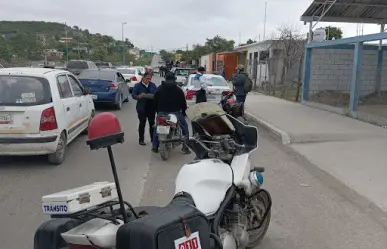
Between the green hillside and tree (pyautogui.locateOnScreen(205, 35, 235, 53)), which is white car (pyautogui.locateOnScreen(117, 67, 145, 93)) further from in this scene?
tree (pyautogui.locateOnScreen(205, 35, 235, 53))

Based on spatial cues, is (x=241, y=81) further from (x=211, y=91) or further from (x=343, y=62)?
(x=343, y=62)

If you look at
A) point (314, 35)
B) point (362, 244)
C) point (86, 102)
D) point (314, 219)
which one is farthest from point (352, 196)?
point (314, 35)

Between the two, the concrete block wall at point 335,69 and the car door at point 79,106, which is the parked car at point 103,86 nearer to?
the car door at point 79,106

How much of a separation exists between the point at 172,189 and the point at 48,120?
243 cm

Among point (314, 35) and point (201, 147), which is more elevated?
point (314, 35)

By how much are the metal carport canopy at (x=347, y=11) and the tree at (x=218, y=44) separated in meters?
50.9

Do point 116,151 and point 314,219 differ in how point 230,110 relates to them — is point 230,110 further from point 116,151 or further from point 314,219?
point 116,151

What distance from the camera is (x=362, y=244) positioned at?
4.41 meters

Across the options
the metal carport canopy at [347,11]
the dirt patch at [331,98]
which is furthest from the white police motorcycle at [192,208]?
the dirt patch at [331,98]

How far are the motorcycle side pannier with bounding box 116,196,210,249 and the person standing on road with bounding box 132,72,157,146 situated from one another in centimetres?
613

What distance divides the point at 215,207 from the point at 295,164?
5.03 metres

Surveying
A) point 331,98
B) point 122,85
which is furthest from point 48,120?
point 331,98

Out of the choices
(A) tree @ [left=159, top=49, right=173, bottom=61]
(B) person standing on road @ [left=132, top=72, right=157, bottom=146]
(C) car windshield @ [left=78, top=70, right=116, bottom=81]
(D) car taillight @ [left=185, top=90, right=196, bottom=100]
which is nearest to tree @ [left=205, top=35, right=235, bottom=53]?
(A) tree @ [left=159, top=49, right=173, bottom=61]

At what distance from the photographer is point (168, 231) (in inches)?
93.4
